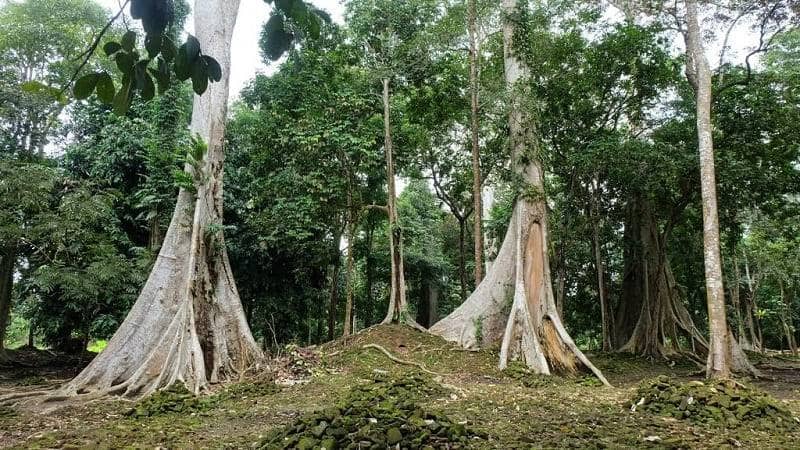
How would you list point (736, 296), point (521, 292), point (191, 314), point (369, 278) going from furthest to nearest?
1. point (736, 296)
2. point (369, 278)
3. point (521, 292)
4. point (191, 314)

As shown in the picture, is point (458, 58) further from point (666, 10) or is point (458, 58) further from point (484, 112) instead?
point (666, 10)

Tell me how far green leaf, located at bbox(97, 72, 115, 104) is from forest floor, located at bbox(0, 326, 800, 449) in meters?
3.48

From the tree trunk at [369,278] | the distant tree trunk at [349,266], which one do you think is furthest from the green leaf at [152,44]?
the tree trunk at [369,278]

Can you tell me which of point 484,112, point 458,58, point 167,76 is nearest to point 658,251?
point 484,112

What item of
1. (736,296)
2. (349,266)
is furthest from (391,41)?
(736,296)

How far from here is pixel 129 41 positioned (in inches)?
58.4

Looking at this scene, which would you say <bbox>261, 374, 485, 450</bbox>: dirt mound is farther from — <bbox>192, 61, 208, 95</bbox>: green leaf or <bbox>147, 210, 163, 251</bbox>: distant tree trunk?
<bbox>147, 210, 163, 251</bbox>: distant tree trunk

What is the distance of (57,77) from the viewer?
1428cm

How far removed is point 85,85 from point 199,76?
0.97ft

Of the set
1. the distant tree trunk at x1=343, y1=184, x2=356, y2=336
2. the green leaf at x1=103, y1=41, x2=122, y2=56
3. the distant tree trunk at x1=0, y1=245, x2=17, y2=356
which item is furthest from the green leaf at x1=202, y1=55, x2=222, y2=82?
the distant tree trunk at x1=0, y1=245, x2=17, y2=356

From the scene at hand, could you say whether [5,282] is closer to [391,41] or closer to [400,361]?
[400,361]

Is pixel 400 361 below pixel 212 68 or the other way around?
below

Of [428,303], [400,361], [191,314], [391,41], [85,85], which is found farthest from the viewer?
[428,303]

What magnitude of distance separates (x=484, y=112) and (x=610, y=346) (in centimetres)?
751
